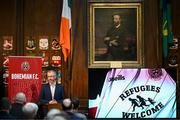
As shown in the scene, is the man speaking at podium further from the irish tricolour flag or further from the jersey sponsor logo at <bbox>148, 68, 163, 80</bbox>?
the jersey sponsor logo at <bbox>148, 68, 163, 80</bbox>

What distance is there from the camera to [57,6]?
1559 centimetres

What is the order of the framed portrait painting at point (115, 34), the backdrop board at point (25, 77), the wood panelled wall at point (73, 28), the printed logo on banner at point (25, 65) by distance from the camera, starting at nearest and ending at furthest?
the backdrop board at point (25, 77) < the printed logo on banner at point (25, 65) < the wood panelled wall at point (73, 28) < the framed portrait painting at point (115, 34)

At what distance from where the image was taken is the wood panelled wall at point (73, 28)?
1488 centimetres

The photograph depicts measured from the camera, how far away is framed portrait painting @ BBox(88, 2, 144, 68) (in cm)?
1503

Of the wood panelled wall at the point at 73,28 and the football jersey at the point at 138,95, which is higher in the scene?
the wood panelled wall at the point at 73,28

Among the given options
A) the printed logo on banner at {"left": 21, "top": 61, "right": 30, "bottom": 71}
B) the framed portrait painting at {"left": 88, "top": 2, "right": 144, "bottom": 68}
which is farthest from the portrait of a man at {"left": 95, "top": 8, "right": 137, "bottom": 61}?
the printed logo on banner at {"left": 21, "top": 61, "right": 30, "bottom": 71}

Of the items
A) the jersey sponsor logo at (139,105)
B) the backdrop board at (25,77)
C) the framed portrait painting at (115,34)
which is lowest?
the jersey sponsor logo at (139,105)

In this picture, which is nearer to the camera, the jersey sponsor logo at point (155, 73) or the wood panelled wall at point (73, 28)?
the jersey sponsor logo at point (155, 73)

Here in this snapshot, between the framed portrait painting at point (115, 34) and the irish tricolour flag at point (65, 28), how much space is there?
0.58 meters

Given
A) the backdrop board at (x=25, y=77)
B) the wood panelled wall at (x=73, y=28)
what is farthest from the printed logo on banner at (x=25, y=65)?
the wood panelled wall at (x=73, y=28)

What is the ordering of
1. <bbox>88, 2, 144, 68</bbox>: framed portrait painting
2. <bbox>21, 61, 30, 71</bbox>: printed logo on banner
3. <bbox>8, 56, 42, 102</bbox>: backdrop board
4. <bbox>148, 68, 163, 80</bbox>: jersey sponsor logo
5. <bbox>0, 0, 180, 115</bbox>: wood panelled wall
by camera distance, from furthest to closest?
<bbox>88, 2, 144, 68</bbox>: framed portrait painting
<bbox>0, 0, 180, 115</bbox>: wood panelled wall
<bbox>21, 61, 30, 71</bbox>: printed logo on banner
<bbox>8, 56, 42, 102</bbox>: backdrop board
<bbox>148, 68, 163, 80</bbox>: jersey sponsor logo

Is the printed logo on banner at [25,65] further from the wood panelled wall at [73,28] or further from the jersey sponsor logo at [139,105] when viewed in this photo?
the jersey sponsor logo at [139,105]

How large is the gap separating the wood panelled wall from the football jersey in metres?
1.40

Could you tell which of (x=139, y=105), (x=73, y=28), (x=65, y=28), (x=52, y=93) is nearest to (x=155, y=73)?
(x=139, y=105)
